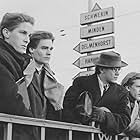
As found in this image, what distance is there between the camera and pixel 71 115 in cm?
360

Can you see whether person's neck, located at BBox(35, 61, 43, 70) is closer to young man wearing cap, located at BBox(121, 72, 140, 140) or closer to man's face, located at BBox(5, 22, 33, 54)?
man's face, located at BBox(5, 22, 33, 54)

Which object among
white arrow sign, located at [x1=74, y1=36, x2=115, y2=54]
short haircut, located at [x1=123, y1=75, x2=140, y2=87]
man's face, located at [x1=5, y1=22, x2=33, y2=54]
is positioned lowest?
short haircut, located at [x1=123, y1=75, x2=140, y2=87]

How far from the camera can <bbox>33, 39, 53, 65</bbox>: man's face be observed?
3516 millimetres

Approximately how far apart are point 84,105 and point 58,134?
1.73 feet

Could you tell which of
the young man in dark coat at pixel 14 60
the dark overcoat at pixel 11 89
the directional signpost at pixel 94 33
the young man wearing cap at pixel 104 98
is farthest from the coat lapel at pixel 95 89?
the directional signpost at pixel 94 33

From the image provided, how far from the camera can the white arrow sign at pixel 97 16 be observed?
5.94m

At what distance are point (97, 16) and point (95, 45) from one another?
40 cm

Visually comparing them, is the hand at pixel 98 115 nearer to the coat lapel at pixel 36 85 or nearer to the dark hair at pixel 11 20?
the coat lapel at pixel 36 85

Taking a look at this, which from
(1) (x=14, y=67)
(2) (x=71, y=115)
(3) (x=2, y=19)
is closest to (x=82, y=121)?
(2) (x=71, y=115)

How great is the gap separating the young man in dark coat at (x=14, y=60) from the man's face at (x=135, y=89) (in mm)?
1314

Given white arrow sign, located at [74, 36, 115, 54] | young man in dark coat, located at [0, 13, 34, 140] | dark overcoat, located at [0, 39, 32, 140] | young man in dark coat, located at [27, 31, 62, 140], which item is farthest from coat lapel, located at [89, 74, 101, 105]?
white arrow sign, located at [74, 36, 115, 54]

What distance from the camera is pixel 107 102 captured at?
12.5ft

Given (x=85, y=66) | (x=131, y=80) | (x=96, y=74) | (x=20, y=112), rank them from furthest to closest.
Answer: (x=85, y=66) < (x=131, y=80) < (x=96, y=74) < (x=20, y=112)

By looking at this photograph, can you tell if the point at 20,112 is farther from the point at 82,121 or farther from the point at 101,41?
the point at 101,41
